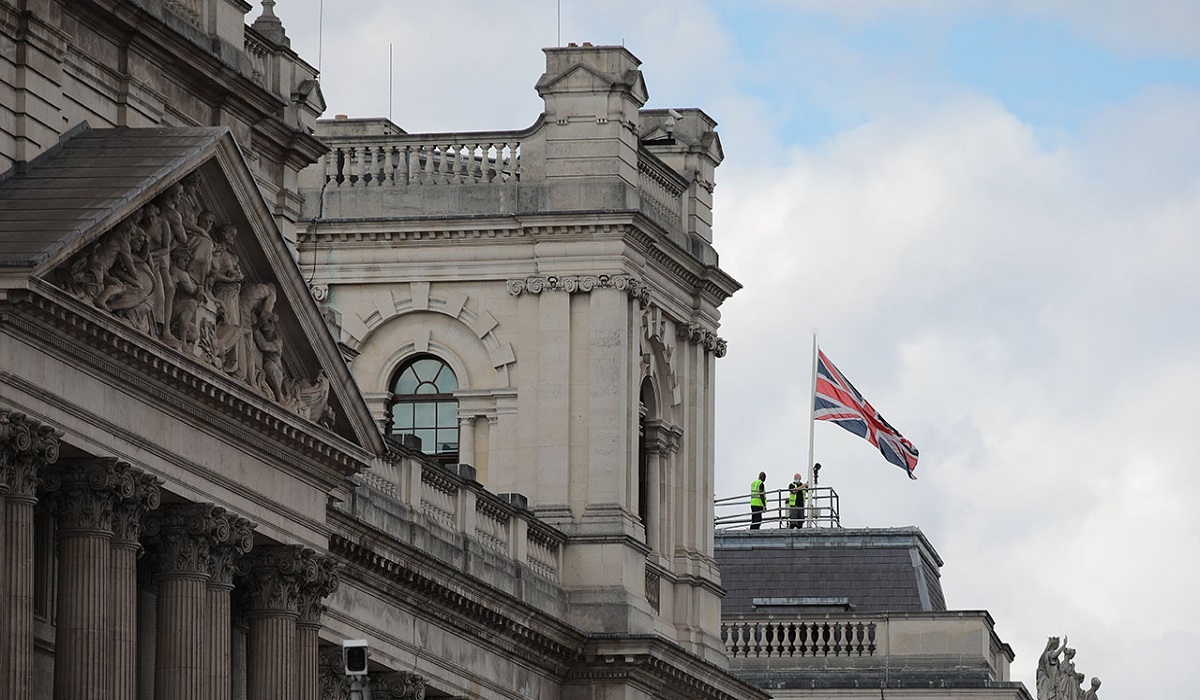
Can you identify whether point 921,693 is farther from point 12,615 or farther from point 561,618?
point 12,615

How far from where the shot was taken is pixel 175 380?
43062 millimetres

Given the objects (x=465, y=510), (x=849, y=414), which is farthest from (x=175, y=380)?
(x=849, y=414)

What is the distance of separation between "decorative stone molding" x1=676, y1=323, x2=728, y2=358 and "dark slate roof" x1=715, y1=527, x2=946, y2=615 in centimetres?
1705

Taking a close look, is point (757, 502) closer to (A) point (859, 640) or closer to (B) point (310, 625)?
(A) point (859, 640)

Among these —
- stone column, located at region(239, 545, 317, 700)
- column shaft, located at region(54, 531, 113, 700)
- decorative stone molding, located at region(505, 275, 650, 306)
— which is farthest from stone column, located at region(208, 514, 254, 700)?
decorative stone molding, located at region(505, 275, 650, 306)

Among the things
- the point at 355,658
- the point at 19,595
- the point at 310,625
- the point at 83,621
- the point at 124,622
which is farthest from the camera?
the point at 310,625

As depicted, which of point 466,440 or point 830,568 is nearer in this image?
point 466,440

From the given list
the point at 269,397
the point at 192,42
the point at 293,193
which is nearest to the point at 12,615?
the point at 269,397

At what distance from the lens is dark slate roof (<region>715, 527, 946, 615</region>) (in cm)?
8706

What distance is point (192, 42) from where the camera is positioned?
46.8 meters

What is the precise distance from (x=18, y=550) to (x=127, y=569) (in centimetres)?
263

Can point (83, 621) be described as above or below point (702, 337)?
below

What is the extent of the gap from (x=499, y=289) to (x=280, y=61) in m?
14.4

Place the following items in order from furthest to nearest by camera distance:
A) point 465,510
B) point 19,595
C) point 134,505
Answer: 1. point 465,510
2. point 134,505
3. point 19,595
